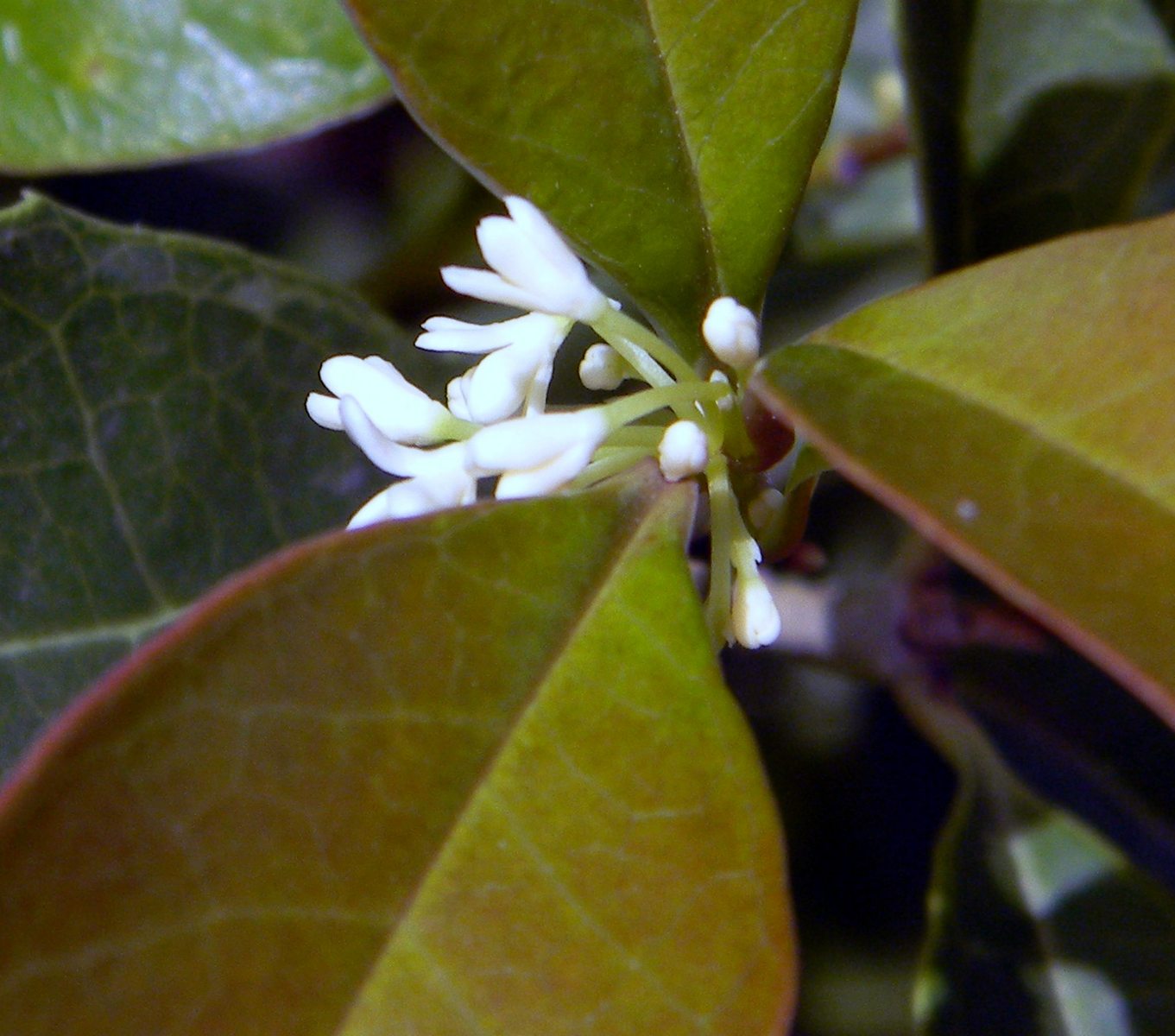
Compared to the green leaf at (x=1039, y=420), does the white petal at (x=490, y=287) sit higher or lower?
higher

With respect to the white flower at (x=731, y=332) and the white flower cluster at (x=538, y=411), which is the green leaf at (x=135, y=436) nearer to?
the white flower cluster at (x=538, y=411)

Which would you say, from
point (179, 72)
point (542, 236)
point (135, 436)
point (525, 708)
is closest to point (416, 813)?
point (525, 708)

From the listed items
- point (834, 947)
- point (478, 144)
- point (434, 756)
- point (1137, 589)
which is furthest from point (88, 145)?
point (834, 947)

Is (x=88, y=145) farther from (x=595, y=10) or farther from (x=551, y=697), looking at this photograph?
(x=551, y=697)

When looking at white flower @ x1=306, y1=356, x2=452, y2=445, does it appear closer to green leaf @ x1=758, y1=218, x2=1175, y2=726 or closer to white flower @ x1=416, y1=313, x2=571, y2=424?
white flower @ x1=416, y1=313, x2=571, y2=424

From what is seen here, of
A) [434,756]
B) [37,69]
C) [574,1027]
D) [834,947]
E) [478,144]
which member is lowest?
[834,947]

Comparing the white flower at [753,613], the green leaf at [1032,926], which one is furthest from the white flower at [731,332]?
the green leaf at [1032,926]
